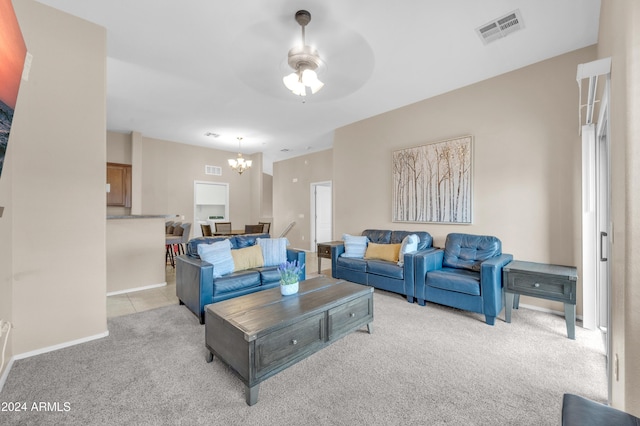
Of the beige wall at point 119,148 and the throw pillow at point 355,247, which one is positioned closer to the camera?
the throw pillow at point 355,247

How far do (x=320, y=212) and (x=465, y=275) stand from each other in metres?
5.18

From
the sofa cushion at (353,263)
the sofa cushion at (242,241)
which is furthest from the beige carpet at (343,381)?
the sofa cushion at (353,263)

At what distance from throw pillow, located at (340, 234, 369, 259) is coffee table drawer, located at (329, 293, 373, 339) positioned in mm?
1682

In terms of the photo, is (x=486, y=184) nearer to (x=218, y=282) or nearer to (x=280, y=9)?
(x=280, y=9)

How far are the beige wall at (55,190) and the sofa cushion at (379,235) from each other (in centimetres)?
364

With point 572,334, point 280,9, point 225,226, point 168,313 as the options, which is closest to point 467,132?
point 572,334

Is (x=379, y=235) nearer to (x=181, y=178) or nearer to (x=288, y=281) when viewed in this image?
(x=288, y=281)

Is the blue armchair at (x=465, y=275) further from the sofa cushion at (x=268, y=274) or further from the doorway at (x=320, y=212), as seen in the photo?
the doorway at (x=320, y=212)

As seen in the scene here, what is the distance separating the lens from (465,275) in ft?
10.3

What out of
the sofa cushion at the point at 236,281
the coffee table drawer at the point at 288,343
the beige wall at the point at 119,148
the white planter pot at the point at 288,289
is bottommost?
the coffee table drawer at the point at 288,343

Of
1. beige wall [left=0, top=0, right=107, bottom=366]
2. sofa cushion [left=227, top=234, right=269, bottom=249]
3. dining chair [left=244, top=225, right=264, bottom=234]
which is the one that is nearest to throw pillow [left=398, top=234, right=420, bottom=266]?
sofa cushion [left=227, top=234, right=269, bottom=249]

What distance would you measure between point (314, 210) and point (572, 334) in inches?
237

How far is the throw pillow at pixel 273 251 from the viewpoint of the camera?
374 cm

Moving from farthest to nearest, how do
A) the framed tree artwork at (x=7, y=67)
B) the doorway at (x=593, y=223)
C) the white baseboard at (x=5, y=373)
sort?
the doorway at (x=593, y=223) < the white baseboard at (x=5, y=373) < the framed tree artwork at (x=7, y=67)
